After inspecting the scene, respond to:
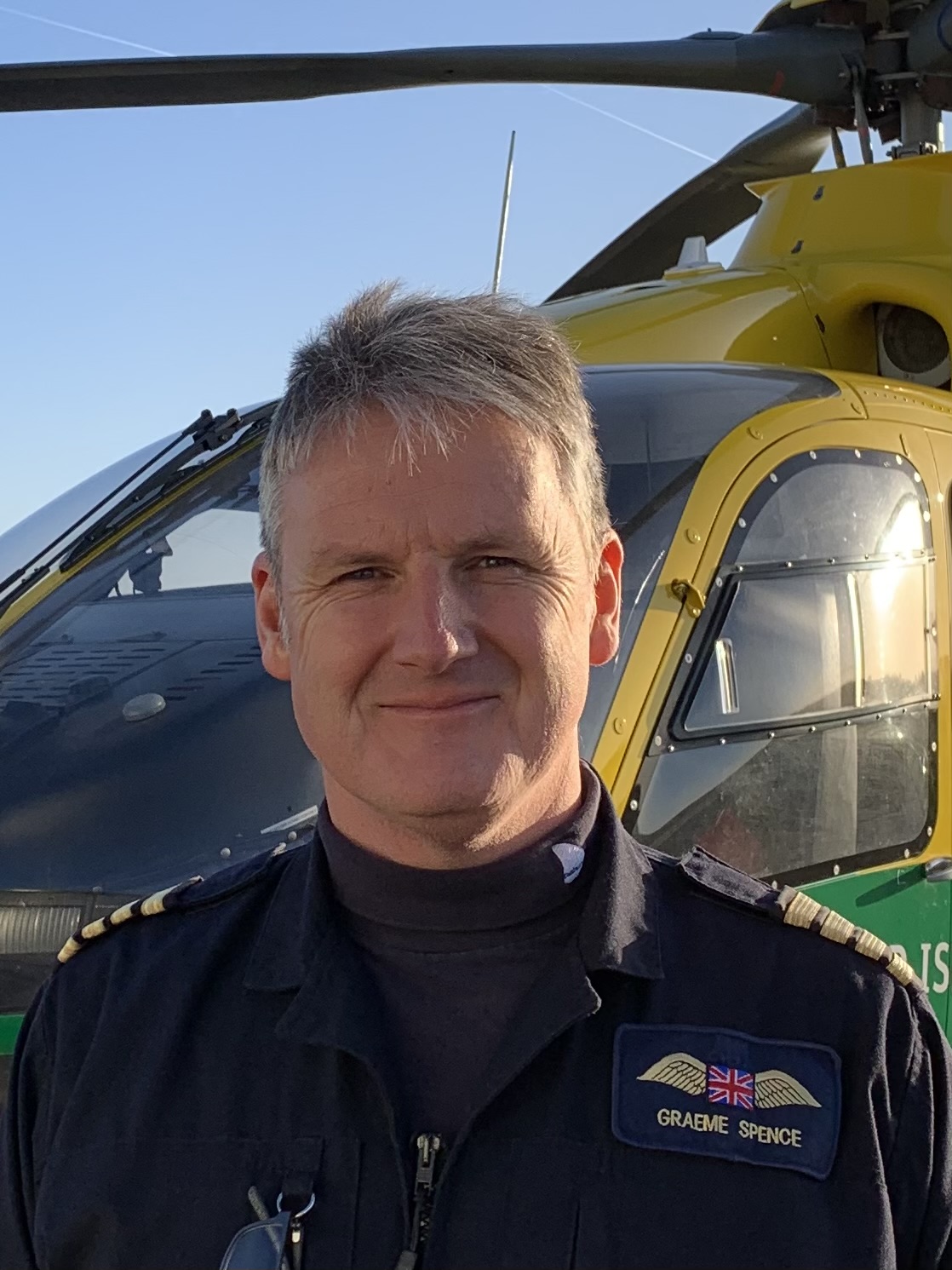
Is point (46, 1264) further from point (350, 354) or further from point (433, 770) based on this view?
point (350, 354)

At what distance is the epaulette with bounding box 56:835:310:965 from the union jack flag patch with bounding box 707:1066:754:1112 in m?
0.58

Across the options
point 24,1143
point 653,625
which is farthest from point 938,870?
point 24,1143

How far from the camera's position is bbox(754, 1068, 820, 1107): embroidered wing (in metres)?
1.41

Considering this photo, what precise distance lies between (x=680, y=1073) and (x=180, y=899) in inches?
24.1

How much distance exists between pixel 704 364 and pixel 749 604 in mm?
896

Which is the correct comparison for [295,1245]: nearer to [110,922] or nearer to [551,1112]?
[551,1112]

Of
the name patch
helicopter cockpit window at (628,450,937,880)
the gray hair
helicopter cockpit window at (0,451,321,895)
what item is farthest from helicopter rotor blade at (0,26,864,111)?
the name patch

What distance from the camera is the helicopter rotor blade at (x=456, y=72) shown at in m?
3.59

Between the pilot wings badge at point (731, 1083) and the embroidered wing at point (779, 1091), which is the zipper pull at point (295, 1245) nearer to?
the pilot wings badge at point (731, 1083)

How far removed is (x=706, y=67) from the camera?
4.48m

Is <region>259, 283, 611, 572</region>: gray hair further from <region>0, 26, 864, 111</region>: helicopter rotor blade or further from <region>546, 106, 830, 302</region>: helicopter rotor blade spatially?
<region>546, 106, 830, 302</region>: helicopter rotor blade

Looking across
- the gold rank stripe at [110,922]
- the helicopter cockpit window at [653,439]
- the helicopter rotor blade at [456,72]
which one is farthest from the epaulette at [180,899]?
the helicopter rotor blade at [456,72]

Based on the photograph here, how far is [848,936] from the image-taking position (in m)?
1.51

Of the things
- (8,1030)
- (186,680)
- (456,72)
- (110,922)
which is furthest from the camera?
(456,72)
